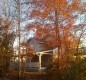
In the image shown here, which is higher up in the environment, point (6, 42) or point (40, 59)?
point (6, 42)

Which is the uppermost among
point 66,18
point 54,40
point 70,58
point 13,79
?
point 66,18

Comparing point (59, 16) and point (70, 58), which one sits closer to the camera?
point (70, 58)

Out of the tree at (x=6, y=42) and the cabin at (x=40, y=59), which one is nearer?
the tree at (x=6, y=42)

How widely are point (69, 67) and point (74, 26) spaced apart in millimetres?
5933

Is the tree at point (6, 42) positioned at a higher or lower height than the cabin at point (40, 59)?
higher

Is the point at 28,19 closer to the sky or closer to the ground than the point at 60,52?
closer to the sky

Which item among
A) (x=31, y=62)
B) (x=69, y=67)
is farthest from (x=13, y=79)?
(x=31, y=62)

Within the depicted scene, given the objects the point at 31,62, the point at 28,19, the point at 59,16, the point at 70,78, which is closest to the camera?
the point at 70,78

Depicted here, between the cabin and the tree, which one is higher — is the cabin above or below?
below

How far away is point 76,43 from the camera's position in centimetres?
3072

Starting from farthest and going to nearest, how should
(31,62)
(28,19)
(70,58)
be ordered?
(31,62) < (28,19) < (70,58)

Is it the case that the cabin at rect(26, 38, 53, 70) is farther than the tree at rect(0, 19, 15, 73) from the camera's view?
Yes

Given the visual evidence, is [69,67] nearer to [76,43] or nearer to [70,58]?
[70,58]

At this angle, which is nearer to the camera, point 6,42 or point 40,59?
point 6,42
